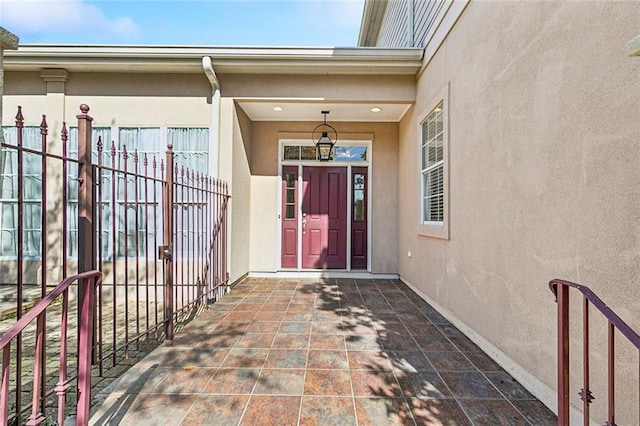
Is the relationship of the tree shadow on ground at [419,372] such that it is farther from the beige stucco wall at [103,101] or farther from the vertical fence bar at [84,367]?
the beige stucco wall at [103,101]

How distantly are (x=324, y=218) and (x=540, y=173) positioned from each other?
160 inches

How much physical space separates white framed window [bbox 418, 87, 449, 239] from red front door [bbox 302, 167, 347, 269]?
1.78 metres

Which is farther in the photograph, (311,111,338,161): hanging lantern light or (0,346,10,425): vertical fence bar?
(311,111,338,161): hanging lantern light

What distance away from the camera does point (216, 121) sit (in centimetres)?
449

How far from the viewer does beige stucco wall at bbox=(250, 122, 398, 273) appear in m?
5.60

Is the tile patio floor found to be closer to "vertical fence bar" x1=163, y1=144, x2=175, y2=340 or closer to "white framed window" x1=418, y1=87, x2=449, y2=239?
"vertical fence bar" x1=163, y1=144, x2=175, y2=340

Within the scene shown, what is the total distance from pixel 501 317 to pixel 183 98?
4881 millimetres

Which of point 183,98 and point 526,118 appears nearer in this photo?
point 526,118

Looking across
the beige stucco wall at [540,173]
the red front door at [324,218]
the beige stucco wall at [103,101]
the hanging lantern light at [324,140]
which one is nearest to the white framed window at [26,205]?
the beige stucco wall at [103,101]

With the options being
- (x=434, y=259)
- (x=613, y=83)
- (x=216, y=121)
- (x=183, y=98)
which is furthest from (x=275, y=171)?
(x=613, y=83)

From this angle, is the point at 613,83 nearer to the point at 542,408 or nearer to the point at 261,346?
the point at 542,408

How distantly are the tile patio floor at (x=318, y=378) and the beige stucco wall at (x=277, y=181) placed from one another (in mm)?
2200

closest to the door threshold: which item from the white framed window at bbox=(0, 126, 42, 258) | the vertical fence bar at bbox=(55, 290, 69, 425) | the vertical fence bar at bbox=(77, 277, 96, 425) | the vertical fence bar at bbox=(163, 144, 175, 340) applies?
the vertical fence bar at bbox=(163, 144, 175, 340)

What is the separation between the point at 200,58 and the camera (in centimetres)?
427
